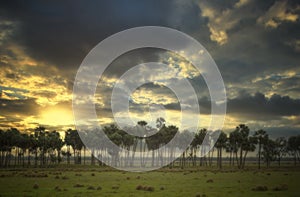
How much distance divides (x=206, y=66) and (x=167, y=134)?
4530 cm

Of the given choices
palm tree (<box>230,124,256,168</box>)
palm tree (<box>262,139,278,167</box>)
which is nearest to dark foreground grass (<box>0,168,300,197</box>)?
palm tree (<box>230,124,256,168</box>)

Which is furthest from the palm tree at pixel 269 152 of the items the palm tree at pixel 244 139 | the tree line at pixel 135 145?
the palm tree at pixel 244 139

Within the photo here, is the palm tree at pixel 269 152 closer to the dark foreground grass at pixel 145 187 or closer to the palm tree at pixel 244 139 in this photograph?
the palm tree at pixel 244 139

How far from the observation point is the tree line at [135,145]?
114750mm

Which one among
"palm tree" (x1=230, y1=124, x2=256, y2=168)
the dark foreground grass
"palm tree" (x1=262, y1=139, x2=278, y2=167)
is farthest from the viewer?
"palm tree" (x1=262, y1=139, x2=278, y2=167)

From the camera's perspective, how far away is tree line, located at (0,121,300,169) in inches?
4518

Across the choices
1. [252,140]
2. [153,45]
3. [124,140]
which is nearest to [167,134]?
[124,140]

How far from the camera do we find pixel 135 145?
461 ft

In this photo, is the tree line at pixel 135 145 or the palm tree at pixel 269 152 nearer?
the tree line at pixel 135 145

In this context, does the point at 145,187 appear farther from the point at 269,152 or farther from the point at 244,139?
the point at 269,152

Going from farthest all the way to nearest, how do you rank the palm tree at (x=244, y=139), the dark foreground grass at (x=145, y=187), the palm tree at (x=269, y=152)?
1. the palm tree at (x=269, y=152)
2. the palm tree at (x=244, y=139)
3. the dark foreground grass at (x=145, y=187)

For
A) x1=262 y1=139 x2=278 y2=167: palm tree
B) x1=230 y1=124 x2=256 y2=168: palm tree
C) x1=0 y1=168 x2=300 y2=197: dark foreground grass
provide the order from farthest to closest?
x1=262 y1=139 x2=278 y2=167: palm tree → x1=230 y1=124 x2=256 y2=168: palm tree → x1=0 y1=168 x2=300 y2=197: dark foreground grass

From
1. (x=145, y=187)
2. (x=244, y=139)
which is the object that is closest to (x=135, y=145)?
(x=244, y=139)

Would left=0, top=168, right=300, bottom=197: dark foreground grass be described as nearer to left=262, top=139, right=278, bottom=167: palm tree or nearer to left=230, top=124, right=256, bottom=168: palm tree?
left=230, top=124, right=256, bottom=168: palm tree
